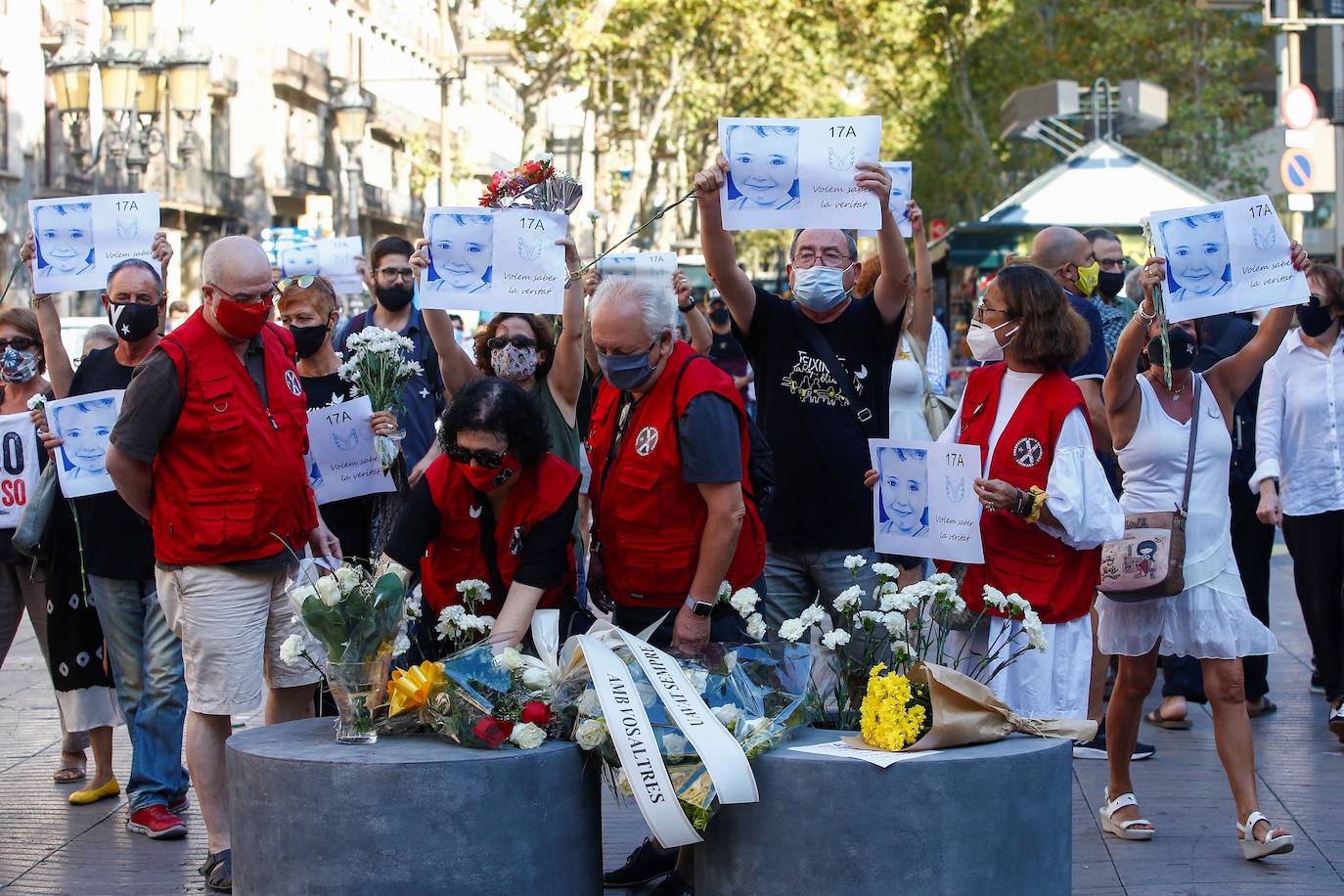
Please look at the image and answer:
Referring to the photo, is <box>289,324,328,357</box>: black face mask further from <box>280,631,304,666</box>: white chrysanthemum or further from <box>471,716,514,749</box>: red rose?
<box>471,716,514,749</box>: red rose

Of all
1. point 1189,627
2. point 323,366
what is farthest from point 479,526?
point 1189,627

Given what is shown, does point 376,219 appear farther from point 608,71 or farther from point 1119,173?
point 1119,173

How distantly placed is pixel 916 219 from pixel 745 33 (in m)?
30.0

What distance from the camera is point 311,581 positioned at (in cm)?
539

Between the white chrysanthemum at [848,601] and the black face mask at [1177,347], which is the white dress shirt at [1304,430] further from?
the white chrysanthemum at [848,601]

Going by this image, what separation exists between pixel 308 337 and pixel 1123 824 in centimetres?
365

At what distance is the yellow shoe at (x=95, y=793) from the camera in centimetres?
734

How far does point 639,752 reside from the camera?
4648mm

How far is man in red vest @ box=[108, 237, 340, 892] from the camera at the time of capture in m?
5.93

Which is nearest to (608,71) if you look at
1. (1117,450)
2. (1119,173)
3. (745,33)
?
(745,33)

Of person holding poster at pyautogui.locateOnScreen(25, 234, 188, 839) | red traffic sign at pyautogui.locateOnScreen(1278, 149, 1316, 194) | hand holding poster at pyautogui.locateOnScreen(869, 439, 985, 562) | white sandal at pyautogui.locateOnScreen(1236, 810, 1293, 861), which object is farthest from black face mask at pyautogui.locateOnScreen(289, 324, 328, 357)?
red traffic sign at pyautogui.locateOnScreen(1278, 149, 1316, 194)

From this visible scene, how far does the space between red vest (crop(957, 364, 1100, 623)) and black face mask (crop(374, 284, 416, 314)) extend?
326cm

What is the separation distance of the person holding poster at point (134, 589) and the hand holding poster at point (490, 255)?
1.11 metres

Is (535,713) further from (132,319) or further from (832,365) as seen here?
(132,319)
